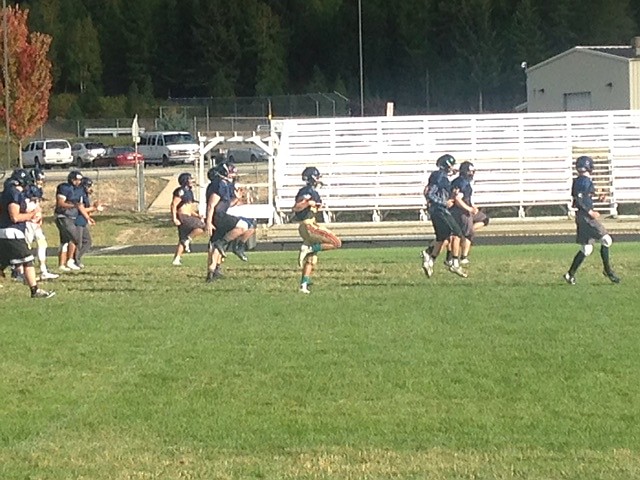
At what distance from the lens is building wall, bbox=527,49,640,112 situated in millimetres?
44031

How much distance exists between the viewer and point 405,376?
993cm

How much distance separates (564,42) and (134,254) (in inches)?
2404

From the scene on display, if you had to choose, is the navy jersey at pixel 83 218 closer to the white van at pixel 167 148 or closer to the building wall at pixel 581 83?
the building wall at pixel 581 83

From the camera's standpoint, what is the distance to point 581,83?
46.8 m

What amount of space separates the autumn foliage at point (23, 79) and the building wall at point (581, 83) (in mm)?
20107

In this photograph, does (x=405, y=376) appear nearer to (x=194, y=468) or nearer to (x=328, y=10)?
(x=194, y=468)

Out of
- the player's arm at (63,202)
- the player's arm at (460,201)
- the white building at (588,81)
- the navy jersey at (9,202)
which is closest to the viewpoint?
the navy jersey at (9,202)

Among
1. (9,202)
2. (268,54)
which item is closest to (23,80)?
(9,202)

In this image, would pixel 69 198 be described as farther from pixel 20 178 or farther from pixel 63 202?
pixel 20 178

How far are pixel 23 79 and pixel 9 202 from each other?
34.3m

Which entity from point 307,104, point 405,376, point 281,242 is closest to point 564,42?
point 307,104

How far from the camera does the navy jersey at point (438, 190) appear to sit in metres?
17.3

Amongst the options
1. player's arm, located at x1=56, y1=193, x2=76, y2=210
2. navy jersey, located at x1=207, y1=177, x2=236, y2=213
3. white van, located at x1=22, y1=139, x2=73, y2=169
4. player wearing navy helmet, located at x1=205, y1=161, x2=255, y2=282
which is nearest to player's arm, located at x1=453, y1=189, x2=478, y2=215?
player wearing navy helmet, located at x1=205, y1=161, x2=255, y2=282

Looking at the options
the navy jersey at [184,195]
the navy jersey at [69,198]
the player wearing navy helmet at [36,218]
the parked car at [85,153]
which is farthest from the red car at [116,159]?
the player wearing navy helmet at [36,218]
